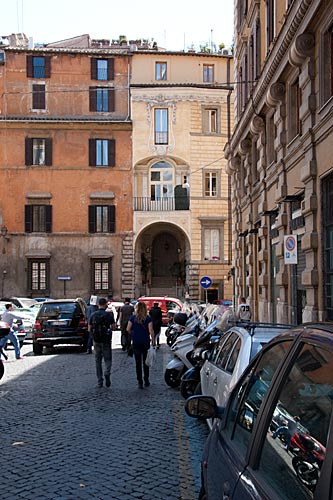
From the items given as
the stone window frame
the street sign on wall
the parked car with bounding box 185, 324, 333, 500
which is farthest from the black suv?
the stone window frame

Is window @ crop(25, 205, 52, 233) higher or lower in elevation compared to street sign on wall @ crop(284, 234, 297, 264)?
higher

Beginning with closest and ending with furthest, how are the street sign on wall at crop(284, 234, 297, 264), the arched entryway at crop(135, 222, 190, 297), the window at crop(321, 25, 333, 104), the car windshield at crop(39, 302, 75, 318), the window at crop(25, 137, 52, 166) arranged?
the street sign on wall at crop(284, 234, 297, 264) < the window at crop(321, 25, 333, 104) < the car windshield at crop(39, 302, 75, 318) < the window at crop(25, 137, 52, 166) < the arched entryway at crop(135, 222, 190, 297)

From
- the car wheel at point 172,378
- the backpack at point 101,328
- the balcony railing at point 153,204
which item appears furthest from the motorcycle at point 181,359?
the balcony railing at point 153,204

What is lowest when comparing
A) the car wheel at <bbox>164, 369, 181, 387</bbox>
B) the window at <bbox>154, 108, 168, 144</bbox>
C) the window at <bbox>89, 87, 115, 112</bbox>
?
the car wheel at <bbox>164, 369, 181, 387</bbox>

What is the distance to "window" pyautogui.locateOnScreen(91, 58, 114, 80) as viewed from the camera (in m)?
46.2

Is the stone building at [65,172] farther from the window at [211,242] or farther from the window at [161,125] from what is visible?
the window at [211,242]

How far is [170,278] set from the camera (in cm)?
4800

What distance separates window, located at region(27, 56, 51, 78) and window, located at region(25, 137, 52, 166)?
4.49m

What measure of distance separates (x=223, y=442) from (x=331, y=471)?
1.59 m

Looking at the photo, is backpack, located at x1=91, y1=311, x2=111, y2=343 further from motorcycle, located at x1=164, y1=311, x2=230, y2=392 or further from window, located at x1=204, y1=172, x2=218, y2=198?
window, located at x1=204, y1=172, x2=218, y2=198

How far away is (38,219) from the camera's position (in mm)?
45000

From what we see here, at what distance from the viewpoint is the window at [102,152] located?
45.6 meters

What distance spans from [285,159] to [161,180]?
27046mm

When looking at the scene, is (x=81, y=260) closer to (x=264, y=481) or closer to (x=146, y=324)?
(x=146, y=324)
